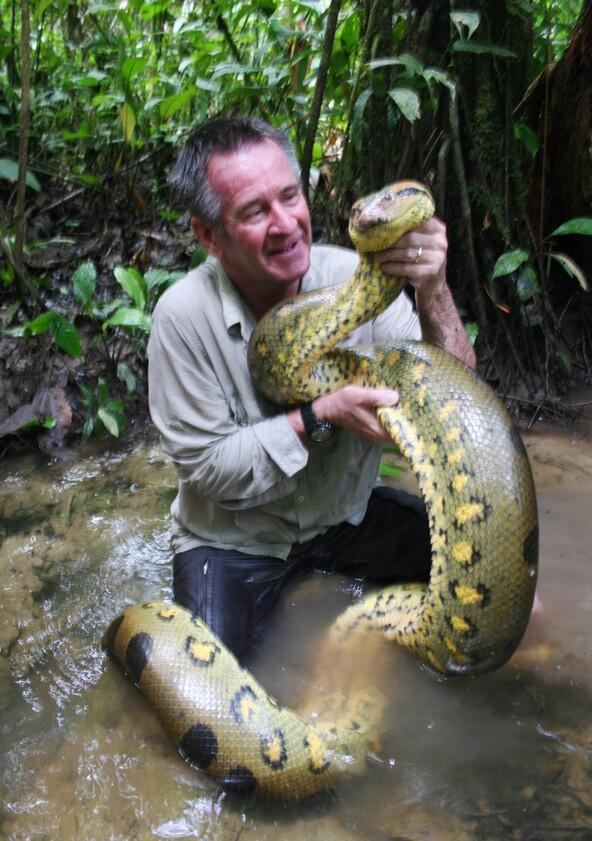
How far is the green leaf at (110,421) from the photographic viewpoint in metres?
4.30

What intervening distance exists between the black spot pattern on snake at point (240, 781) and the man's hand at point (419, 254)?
167 centimetres

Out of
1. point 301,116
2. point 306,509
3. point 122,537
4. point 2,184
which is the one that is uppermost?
point 301,116

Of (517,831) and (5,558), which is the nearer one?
(517,831)

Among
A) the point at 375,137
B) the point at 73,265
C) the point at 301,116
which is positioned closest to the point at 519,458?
the point at 375,137

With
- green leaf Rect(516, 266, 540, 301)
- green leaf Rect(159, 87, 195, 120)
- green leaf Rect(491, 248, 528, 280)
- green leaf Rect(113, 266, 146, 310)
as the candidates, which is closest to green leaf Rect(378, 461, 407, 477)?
green leaf Rect(491, 248, 528, 280)

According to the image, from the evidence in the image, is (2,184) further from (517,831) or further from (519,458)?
(517,831)

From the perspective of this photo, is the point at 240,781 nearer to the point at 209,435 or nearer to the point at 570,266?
the point at 209,435

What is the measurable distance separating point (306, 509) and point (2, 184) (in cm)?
431

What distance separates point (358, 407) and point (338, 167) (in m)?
2.94

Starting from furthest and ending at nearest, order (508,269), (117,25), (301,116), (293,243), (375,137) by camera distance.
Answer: (117,25) → (301,116) → (375,137) → (508,269) → (293,243)

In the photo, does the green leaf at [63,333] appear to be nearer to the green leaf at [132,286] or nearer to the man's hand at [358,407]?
the green leaf at [132,286]

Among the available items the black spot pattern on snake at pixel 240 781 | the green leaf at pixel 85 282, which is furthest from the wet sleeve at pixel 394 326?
the green leaf at pixel 85 282

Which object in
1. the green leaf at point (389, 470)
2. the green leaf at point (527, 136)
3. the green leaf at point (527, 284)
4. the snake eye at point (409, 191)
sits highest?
the green leaf at point (527, 136)

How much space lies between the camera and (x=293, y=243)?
8.54 feet
